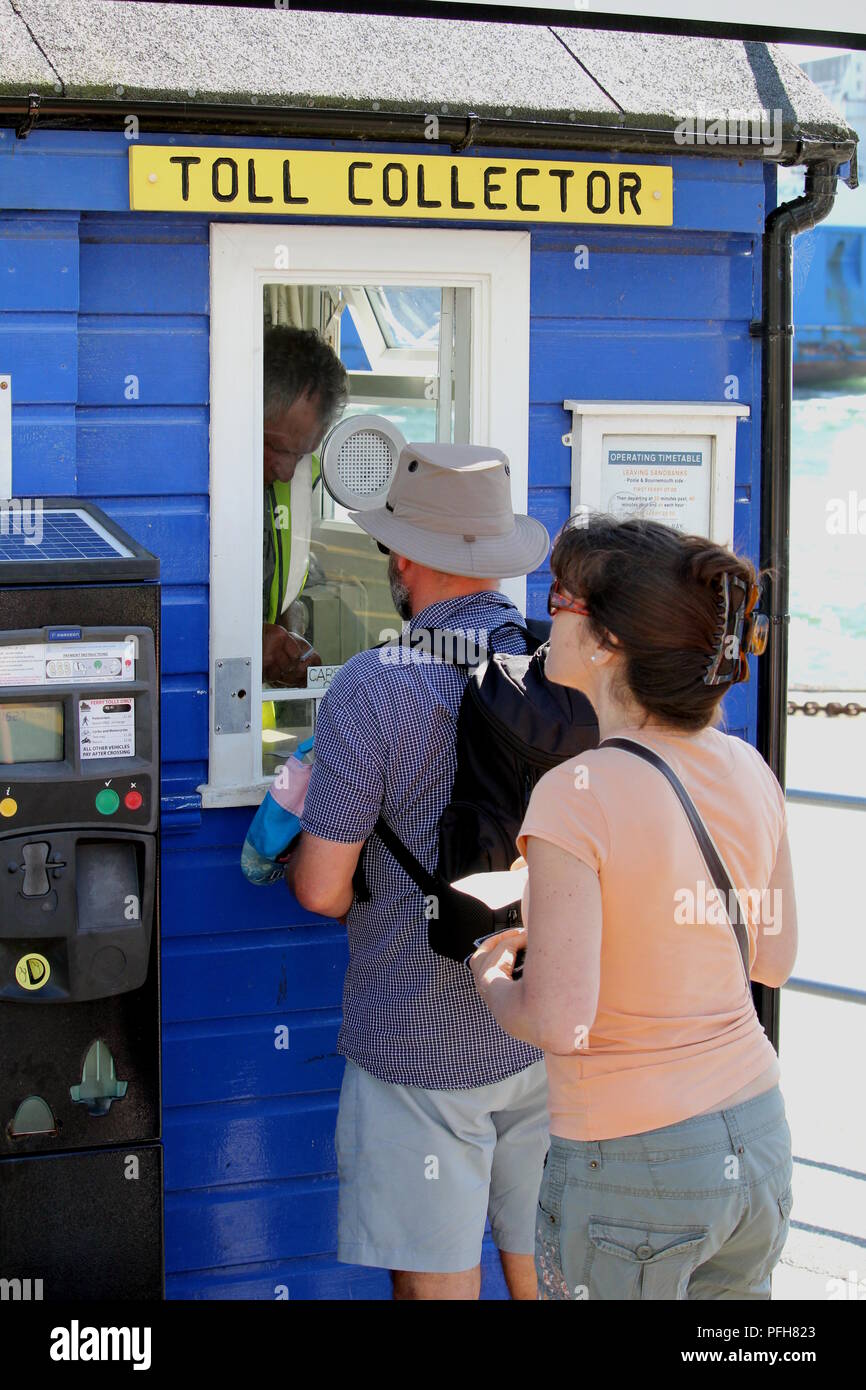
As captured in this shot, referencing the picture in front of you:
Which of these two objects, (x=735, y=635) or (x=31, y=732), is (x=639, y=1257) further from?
(x=31, y=732)

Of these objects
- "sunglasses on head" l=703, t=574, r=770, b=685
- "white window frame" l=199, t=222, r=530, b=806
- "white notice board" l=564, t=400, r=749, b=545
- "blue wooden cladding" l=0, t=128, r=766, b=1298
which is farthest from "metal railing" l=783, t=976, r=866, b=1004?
"sunglasses on head" l=703, t=574, r=770, b=685

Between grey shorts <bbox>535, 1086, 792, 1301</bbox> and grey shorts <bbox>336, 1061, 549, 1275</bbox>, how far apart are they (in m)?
0.73

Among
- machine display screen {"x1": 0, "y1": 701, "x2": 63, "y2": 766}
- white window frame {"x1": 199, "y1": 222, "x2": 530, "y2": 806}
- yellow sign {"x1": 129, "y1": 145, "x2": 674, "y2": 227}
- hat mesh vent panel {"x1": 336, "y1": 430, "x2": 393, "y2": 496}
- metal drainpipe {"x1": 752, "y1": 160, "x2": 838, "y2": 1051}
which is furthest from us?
metal drainpipe {"x1": 752, "y1": 160, "x2": 838, "y2": 1051}

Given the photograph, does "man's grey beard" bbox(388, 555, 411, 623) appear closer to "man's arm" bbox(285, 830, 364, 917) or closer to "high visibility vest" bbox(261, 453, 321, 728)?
"man's arm" bbox(285, 830, 364, 917)

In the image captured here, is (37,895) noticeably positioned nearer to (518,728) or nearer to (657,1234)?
(518,728)

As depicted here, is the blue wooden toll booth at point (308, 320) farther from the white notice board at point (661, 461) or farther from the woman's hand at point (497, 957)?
the woman's hand at point (497, 957)

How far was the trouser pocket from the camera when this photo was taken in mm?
2156

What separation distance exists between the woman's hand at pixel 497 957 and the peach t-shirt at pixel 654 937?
0.16 meters

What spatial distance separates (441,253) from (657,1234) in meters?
2.55

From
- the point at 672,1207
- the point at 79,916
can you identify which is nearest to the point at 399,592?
the point at 79,916

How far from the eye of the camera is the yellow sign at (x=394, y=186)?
353 cm

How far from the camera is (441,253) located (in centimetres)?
382

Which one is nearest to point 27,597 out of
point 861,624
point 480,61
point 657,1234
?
point 657,1234

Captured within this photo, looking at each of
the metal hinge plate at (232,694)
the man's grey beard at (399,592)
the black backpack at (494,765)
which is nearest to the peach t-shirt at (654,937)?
the black backpack at (494,765)
